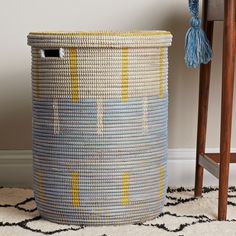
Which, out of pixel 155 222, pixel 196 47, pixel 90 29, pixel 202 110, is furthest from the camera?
pixel 90 29

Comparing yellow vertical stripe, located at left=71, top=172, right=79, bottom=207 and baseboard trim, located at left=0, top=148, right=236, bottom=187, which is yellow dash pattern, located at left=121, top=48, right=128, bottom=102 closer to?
yellow vertical stripe, located at left=71, top=172, right=79, bottom=207

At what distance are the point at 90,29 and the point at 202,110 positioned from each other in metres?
0.46

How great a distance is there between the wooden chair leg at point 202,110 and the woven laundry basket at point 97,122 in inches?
11.4

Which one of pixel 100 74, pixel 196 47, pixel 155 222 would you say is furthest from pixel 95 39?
pixel 155 222

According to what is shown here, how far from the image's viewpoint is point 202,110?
1804mm

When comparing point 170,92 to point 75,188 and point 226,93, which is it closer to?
point 226,93

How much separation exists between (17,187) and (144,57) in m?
0.74

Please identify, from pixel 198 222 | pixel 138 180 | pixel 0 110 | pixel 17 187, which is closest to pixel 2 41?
pixel 0 110

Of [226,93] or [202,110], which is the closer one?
[226,93]

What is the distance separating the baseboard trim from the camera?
1.97m

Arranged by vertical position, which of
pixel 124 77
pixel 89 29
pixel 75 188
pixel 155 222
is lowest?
Answer: pixel 155 222

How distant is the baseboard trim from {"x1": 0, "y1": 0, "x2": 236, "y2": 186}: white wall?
0.06ft

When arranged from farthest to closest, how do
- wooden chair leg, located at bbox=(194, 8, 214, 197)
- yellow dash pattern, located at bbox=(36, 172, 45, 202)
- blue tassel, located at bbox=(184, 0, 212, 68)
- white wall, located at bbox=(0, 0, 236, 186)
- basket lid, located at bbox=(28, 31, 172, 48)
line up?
white wall, located at bbox=(0, 0, 236, 186)
wooden chair leg, located at bbox=(194, 8, 214, 197)
blue tassel, located at bbox=(184, 0, 212, 68)
yellow dash pattern, located at bbox=(36, 172, 45, 202)
basket lid, located at bbox=(28, 31, 172, 48)

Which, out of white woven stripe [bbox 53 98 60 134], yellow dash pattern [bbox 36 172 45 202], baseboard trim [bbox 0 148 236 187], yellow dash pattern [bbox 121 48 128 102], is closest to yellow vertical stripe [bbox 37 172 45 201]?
yellow dash pattern [bbox 36 172 45 202]
